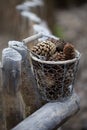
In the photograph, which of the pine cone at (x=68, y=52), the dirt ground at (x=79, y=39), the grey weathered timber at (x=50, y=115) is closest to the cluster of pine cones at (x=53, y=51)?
the pine cone at (x=68, y=52)

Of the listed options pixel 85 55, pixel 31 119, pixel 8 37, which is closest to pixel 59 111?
pixel 31 119

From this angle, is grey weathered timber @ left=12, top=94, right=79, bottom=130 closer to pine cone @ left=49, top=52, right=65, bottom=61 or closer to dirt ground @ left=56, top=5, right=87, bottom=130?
pine cone @ left=49, top=52, right=65, bottom=61

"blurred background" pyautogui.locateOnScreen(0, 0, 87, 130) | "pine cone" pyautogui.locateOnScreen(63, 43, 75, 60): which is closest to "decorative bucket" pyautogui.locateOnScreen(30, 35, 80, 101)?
"pine cone" pyautogui.locateOnScreen(63, 43, 75, 60)

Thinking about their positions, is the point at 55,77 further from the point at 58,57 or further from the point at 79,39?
the point at 79,39

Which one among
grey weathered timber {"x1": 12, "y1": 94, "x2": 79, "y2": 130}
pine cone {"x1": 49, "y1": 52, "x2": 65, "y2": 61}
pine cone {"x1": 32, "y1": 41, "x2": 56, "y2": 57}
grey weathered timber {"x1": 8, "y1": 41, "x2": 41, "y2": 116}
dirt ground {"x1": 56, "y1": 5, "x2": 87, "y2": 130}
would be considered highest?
pine cone {"x1": 32, "y1": 41, "x2": 56, "y2": 57}

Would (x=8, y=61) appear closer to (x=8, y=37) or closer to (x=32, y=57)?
(x=32, y=57)

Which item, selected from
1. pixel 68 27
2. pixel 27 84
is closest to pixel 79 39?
pixel 68 27

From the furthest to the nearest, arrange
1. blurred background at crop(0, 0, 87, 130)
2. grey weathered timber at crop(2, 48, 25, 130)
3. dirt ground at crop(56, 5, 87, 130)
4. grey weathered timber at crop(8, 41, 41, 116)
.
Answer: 1. dirt ground at crop(56, 5, 87, 130)
2. blurred background at crop(0, 0, 87, 130)
3. grey weathered timber at crop(8, 41, 41, 116)
4. grey weathered timber at crop(2, 48, 25, 130)
